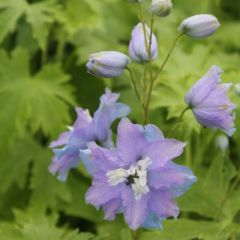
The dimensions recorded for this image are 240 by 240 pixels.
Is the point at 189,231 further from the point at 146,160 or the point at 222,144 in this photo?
the point at 146,160

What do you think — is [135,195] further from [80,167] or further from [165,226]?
[80,167]

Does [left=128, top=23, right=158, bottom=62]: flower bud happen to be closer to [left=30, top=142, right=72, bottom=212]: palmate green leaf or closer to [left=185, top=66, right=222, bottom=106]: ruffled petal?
[left=185, top=66, right=222, bottom=106]: ruffled petal

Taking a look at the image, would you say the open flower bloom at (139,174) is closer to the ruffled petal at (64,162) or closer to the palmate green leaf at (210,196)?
the ruffled petal at (64,162)

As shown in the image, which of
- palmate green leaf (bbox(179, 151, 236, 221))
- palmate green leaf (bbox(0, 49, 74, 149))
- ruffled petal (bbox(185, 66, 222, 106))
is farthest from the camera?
palmate green leaf (bbox(0, 49, 74, 149))

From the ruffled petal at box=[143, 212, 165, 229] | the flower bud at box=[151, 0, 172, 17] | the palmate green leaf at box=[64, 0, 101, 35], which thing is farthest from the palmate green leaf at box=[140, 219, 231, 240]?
the palmate green leaf at box=[64, 0, 101, 35]

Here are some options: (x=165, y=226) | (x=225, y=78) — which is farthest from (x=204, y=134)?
(x=165, y=226)

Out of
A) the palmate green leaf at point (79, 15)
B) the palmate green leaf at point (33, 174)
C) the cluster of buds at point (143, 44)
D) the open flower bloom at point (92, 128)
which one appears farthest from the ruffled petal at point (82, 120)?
the palmate green leaf at point (79, 15)
